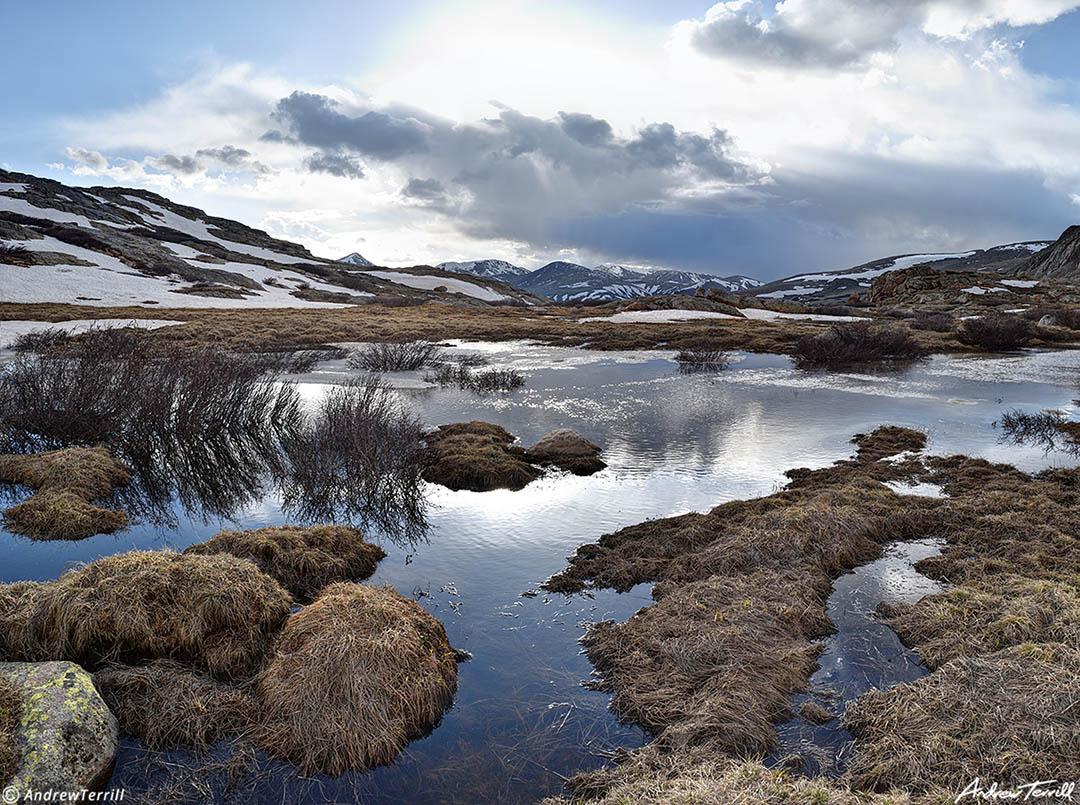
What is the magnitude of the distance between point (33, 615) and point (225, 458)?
33.6 feet

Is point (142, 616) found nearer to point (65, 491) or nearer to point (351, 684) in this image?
point (351, 684)

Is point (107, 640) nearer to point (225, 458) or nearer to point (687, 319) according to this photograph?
point (225, 458)

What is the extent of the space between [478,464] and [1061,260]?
13403cm

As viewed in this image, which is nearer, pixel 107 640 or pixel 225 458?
pixel 107 640

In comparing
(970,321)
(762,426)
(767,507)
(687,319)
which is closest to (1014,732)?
(767,507)

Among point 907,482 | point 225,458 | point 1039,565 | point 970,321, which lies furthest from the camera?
point 970,321

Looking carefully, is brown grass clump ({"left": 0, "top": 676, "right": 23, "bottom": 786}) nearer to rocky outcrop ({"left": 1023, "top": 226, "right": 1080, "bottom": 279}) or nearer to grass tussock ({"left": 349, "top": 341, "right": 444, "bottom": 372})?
grass tussock ({"left": 349, "top": 341, "right": 444, "bottom": 372})

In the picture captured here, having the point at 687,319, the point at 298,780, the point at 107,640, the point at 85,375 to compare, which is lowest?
the point at 298,780

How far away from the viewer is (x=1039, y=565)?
8.88 m

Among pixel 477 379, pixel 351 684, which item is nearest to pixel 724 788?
pixel 351 684

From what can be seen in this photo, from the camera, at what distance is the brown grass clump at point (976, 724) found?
5.02 metres

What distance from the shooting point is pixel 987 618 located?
24.5 feet

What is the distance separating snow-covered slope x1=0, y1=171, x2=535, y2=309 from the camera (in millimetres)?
62062

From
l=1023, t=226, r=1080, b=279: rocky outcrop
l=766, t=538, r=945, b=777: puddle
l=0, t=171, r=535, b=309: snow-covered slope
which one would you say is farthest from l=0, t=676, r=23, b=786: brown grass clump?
l=1023, t=226, r=1080, b=279: rocky outcrop
